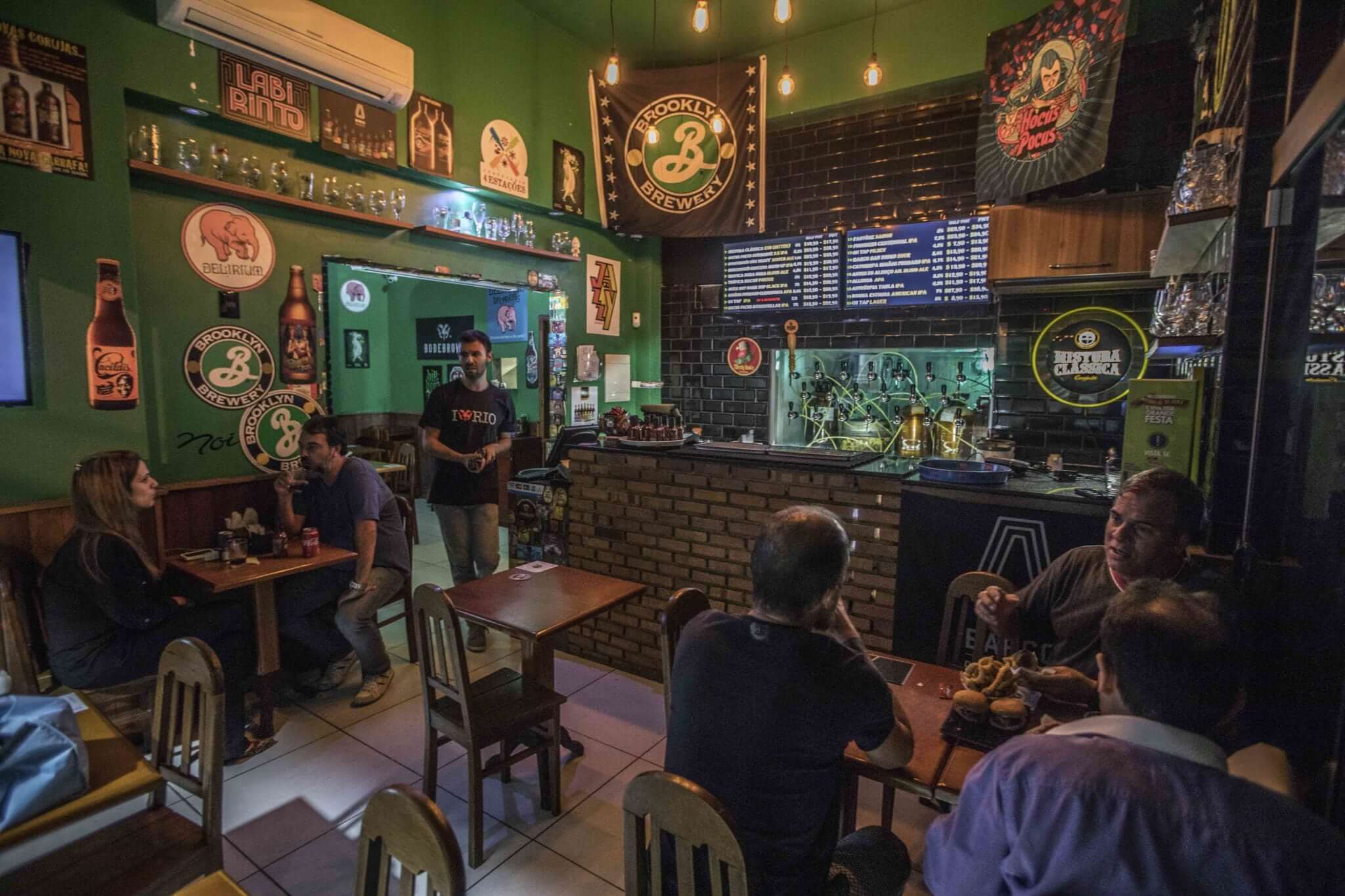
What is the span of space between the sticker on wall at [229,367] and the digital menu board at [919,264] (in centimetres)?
461

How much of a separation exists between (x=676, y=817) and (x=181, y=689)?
69.5 inches

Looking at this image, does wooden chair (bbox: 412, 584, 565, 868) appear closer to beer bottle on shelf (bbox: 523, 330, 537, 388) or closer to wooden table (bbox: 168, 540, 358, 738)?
wooden table (bbox: 168, 540, 358, 738)

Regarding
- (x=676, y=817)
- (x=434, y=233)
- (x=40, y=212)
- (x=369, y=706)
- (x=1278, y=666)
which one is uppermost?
(x=434, y=233)

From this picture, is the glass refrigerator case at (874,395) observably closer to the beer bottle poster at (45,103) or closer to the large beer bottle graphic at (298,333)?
the large beer bottle graphic at (298,333)

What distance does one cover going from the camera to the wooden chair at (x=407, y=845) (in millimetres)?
1142

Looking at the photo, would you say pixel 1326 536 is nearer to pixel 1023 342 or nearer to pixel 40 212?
pixel 1023 342

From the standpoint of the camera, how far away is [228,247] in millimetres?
4082

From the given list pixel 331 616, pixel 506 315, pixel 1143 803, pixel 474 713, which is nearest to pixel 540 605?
pixel 474 713

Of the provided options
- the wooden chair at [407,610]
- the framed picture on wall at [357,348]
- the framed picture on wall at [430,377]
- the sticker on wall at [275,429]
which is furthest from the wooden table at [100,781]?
the framed picture on wall at [357,348]

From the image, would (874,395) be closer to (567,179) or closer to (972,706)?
(567,179)

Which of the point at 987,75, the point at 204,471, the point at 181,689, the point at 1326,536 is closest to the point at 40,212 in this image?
the point at 204,471

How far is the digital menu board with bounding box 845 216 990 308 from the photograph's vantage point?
5.37 metres

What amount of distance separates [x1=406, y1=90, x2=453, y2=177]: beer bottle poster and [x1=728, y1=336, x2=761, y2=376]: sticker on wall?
312 cm

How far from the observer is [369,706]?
12.0 ft
